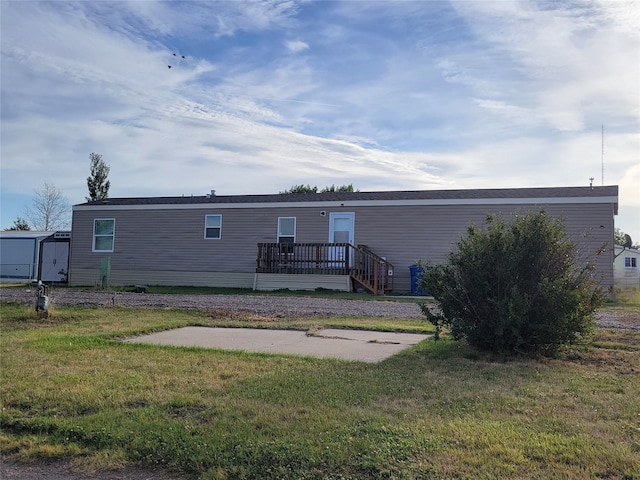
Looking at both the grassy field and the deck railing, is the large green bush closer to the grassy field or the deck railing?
the grassy field

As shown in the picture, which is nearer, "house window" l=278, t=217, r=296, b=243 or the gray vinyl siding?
the gray vinyl siding

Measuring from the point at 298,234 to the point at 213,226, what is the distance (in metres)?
3.34

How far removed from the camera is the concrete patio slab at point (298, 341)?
6.95m

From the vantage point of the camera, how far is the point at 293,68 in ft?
37.4

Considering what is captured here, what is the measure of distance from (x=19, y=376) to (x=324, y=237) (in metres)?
14.0

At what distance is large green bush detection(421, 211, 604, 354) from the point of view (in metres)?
6.42

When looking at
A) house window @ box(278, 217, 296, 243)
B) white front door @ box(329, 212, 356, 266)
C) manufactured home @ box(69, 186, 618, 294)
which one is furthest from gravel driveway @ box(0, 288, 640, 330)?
house window @ box(278, 217, 296, 243)

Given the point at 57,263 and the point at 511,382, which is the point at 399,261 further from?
the point at 57,263

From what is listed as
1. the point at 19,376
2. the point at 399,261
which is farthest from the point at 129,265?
the point at 19,376

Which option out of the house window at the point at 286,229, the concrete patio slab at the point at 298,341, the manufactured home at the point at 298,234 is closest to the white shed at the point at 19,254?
the manufactured home at the point at 298,234

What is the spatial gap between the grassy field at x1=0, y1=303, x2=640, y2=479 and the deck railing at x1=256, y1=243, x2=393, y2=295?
35.4 feet

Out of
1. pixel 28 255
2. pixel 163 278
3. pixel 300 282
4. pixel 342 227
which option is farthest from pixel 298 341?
pixel 28 255

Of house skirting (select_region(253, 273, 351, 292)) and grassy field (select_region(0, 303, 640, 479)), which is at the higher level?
house skirting (select_region(253, 273, 351, 292))

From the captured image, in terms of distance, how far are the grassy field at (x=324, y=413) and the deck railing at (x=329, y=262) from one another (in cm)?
1080
